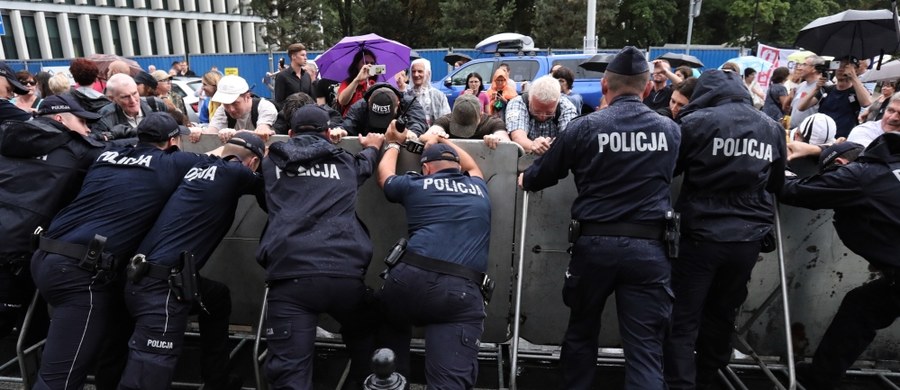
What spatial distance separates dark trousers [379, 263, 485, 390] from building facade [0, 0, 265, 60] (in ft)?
96.6

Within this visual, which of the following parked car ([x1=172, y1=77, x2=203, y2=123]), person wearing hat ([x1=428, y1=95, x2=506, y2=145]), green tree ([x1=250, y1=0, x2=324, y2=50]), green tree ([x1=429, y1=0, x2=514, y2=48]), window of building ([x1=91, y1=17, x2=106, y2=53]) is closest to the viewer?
person wearing hat ([x1=428, y1=95, x2=506, y2=145])

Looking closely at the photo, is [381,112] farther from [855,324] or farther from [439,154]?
[855,324]

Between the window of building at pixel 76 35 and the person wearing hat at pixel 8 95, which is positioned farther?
the window of building at pixel 76 35

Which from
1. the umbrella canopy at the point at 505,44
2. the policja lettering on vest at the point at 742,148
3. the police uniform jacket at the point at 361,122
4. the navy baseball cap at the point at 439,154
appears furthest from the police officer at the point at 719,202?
the umbrella canopy at the point at 505,44

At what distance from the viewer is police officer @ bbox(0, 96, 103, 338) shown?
3.60 m

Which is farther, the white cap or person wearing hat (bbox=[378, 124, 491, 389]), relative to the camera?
the white cap

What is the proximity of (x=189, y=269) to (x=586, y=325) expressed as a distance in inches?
92.7

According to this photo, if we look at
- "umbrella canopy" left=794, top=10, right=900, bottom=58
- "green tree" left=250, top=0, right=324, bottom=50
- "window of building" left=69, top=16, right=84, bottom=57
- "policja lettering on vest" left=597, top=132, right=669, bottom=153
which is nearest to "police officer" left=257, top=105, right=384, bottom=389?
"policja lettering on vest" left=597, top=132, right=669, bottom=153

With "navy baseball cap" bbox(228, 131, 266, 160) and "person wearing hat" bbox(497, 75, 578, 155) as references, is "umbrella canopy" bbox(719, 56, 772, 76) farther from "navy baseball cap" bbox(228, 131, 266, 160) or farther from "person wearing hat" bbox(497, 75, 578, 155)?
"navy baseball cap" bbox(228, 131, 266, 160)

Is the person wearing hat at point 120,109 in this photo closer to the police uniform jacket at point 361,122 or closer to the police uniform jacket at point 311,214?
the police uniform jacket at point 361,122

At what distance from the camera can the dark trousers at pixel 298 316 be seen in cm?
306

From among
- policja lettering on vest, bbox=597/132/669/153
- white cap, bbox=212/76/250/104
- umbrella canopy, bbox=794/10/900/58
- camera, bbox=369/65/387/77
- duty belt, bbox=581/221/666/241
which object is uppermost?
umbrella canopy, bbox=794/10/900/58

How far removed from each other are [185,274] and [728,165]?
3181 mm

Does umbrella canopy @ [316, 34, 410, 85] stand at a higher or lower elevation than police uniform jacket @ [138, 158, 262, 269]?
higher
